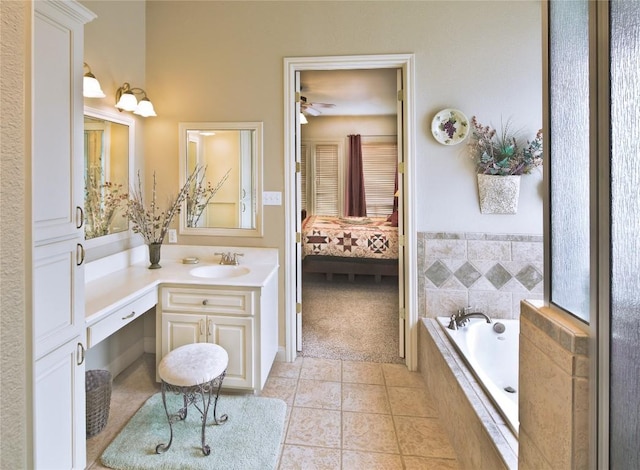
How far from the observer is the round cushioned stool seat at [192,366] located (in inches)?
70.7

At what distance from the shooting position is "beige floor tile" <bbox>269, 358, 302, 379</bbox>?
2.65 metres

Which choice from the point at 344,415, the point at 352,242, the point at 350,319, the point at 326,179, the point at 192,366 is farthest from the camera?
the point at 326,179

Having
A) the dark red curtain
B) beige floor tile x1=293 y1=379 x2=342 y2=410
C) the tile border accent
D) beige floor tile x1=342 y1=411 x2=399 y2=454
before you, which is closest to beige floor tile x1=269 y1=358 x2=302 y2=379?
beige floor tile x1=293 y1=379 x2=342 y2=410

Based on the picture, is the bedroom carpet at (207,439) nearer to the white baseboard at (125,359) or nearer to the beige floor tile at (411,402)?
the white baseboard at (125,359)

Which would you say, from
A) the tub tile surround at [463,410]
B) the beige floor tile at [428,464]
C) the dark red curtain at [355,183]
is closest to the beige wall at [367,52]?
the tub tile surround at [463,410]

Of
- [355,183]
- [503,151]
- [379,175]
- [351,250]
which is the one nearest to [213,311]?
[503,151]

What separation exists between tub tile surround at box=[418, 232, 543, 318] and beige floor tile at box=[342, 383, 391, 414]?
2.33 ft

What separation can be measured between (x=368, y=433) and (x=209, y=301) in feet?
4.13

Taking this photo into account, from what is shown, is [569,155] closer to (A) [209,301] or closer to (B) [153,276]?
(A) [209,301]

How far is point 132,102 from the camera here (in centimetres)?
251

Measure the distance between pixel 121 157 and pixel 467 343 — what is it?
2867 mm

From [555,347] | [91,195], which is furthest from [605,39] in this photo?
[91,195]

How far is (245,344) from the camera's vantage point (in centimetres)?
227

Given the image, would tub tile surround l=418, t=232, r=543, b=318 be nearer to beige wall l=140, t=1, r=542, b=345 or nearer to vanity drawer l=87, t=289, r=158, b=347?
beige wall l=140, t=1, r=542, b=345
